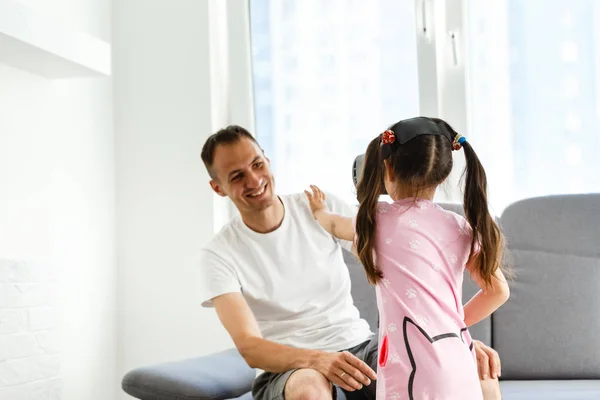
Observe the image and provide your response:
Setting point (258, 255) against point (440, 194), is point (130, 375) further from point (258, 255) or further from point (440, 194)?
point (440, 194)

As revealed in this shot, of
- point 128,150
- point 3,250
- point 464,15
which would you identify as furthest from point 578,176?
point 3,250

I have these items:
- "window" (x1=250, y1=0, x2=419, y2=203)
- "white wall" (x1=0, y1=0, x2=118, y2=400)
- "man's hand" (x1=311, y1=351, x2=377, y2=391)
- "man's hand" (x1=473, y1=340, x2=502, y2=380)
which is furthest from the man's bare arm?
"window" (x1=250, y1=0, x2=419, y2=203)

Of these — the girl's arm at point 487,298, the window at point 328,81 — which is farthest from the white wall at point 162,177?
the girl's arm at point 487,298

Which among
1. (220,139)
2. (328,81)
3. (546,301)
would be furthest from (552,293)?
(328,81)

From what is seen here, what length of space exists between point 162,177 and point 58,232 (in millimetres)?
610

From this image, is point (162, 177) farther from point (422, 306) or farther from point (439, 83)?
point (422, 306)

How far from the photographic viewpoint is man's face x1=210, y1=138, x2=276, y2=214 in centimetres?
236

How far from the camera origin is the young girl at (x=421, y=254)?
1.71m

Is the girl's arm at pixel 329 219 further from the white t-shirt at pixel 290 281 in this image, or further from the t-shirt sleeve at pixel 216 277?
the t-shirt sleeve at pixel 216 277

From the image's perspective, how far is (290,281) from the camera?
2.34 m

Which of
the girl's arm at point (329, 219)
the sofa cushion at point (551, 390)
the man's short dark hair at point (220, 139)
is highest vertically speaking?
the man's short dark hair at point (220, 139)

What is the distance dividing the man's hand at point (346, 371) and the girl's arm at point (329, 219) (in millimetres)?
316

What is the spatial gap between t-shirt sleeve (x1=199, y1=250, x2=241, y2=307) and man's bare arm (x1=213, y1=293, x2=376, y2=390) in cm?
2

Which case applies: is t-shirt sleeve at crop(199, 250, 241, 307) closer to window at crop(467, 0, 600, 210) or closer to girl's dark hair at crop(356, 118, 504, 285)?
girl's dark hair at crop(356, 118, 504, 285)
